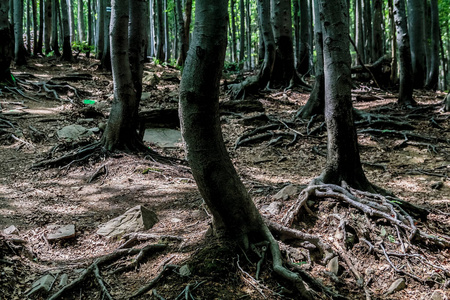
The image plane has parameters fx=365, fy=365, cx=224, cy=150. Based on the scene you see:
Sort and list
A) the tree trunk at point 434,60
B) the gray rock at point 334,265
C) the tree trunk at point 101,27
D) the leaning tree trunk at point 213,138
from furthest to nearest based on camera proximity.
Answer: the tree trunk at point 101,27, the tree trunk at point 434,60, the gray rock at point 334,265, the leaning tree trunk at point 213,138

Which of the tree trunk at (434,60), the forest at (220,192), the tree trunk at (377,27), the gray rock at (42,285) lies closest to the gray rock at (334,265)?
the forest at (220,192)

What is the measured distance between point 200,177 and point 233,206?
1.28ft

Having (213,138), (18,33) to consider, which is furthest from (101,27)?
(213,138)

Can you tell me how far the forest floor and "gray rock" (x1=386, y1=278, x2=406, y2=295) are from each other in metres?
A: 0.04

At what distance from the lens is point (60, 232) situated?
4.25m

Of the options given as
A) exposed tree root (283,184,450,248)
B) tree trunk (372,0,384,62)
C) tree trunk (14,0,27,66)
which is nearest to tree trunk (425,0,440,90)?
tree trunk (372,0,384,62)

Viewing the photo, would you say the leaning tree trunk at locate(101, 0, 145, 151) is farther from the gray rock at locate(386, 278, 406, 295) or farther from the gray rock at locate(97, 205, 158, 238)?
the gray rock at locate(386, 278, 406, 295)

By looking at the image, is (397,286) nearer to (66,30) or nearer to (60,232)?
(60,232)

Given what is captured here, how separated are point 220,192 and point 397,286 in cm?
183

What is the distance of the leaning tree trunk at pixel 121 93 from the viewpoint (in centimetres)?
658

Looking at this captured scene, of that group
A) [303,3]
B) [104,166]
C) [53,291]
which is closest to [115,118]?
[104,166]

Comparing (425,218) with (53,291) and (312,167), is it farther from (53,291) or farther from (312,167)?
(53,291)

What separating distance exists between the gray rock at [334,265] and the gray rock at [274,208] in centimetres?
88

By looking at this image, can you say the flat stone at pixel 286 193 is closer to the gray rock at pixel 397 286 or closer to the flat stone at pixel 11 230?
the gray rock at pixel 397 286
